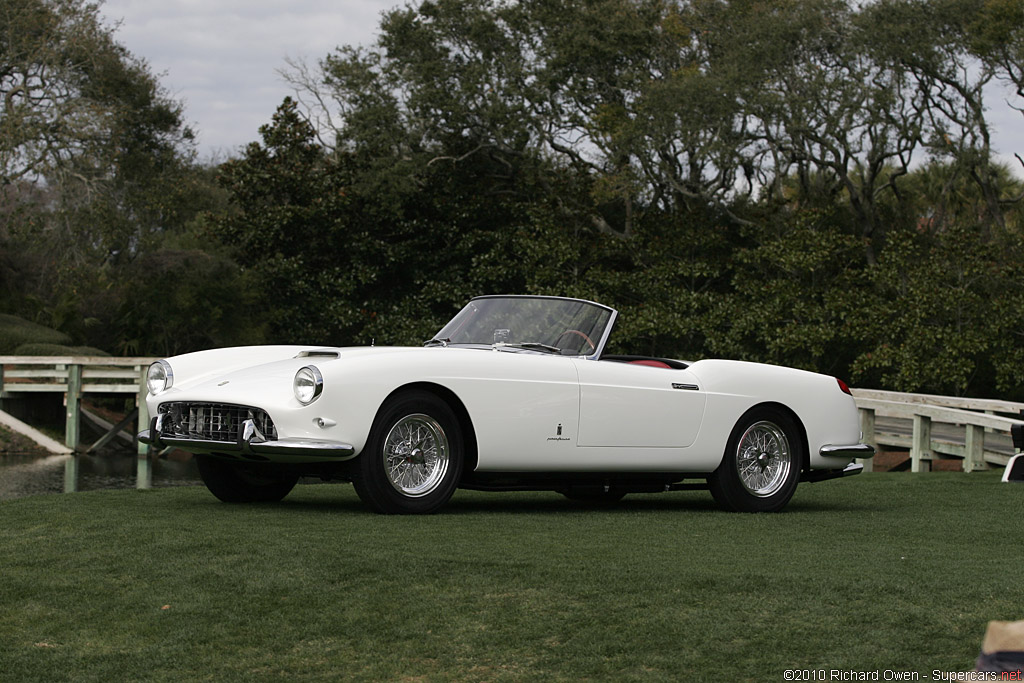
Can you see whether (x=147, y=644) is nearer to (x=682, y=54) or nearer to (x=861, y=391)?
(x=861, y=391)

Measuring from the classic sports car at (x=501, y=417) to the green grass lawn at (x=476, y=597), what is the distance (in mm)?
417

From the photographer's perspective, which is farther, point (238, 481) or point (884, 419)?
point (884, 419)

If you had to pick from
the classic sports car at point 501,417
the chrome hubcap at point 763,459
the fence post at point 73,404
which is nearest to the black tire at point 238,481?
the classic sports car at point 501,417

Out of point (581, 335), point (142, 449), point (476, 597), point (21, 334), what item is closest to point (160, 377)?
point (581, 335)

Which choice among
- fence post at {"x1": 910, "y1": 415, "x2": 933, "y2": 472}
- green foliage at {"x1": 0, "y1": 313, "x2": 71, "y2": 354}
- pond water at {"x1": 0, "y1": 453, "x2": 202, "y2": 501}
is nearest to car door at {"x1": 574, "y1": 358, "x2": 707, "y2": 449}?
pond water at {"x1": 0, "y1": 453, "x2": 202, "y2": 501}

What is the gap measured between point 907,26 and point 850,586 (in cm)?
2395

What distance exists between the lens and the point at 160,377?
8141mm

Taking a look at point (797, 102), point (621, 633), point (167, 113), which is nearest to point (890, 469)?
point (797, 102)

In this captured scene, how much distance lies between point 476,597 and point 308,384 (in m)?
2.48

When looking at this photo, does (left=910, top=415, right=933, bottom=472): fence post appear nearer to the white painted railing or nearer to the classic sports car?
the white painted railing

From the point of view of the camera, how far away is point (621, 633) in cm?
446

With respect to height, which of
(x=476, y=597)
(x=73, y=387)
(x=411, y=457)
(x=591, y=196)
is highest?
(x=591, y=196)

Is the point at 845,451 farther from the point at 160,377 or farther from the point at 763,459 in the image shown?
the point at 160,377

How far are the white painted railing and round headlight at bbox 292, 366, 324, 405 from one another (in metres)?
9.06
